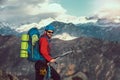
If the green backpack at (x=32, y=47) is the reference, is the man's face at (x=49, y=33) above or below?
above

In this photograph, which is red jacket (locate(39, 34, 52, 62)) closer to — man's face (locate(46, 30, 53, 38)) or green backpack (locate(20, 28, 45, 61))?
man's face (locate(46, 30, 53, 38))

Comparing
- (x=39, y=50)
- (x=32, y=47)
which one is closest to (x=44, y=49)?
(x=39, y=50)

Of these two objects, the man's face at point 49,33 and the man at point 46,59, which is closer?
the man at point 46,59

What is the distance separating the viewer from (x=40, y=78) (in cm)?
1558

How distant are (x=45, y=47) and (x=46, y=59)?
0.54 metres

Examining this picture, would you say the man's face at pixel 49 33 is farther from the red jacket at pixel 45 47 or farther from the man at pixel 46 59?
the red jacket at pixel 45 47

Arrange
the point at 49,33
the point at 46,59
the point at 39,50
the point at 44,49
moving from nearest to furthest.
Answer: the point at 44,49, the point at 46,59, the point at 39,50, the point at 49,33

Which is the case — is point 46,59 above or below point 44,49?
below

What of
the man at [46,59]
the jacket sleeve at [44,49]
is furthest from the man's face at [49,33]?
the jacket sleeve at [44,49]

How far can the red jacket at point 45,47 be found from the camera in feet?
48.6

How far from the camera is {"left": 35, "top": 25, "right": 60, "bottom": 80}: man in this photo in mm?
14859

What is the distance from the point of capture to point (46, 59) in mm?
14945

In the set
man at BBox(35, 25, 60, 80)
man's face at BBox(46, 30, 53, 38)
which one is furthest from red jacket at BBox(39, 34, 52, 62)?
man's face at BBox(46, 30, 53, 38)

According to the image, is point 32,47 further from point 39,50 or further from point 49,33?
point 49,33
